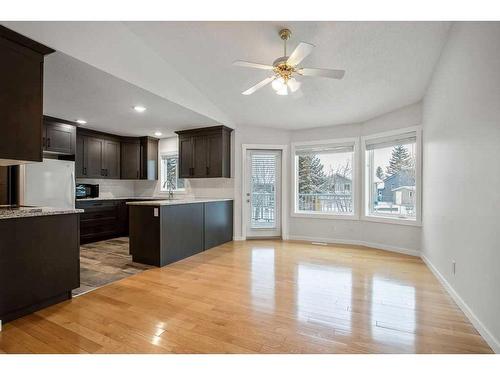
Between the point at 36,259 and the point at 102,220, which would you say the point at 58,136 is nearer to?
the point at 102,220

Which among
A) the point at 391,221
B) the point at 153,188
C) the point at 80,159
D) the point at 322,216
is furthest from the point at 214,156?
the point at 391,221

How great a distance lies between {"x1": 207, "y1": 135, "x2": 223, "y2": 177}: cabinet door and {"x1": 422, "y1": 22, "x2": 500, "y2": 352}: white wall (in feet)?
11.3

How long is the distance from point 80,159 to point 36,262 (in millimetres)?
3537

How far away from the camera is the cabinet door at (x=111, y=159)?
18.7 feet

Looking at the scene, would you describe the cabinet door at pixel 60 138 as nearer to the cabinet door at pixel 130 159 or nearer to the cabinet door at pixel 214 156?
the cabinet door at pixel 130 159

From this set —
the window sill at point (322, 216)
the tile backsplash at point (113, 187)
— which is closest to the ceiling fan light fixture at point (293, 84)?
the window sill at point (322, 216)

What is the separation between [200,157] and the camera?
5.22 meters

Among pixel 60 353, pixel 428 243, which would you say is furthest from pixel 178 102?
pixel 428 243

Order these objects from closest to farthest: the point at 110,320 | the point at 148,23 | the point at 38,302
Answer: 1. the point at 110,320
2. the point at 38,302
3. the point at 148,23

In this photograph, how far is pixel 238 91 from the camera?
400cm

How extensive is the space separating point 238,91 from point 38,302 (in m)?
3.50

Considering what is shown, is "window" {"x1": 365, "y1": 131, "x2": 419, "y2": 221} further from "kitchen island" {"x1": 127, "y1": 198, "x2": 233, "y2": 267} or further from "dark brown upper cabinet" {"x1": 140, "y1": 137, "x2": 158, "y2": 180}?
"dark brown upper cabinet" {"x1": 140, "y1": 137, "x2": 158, "y2": 180}
